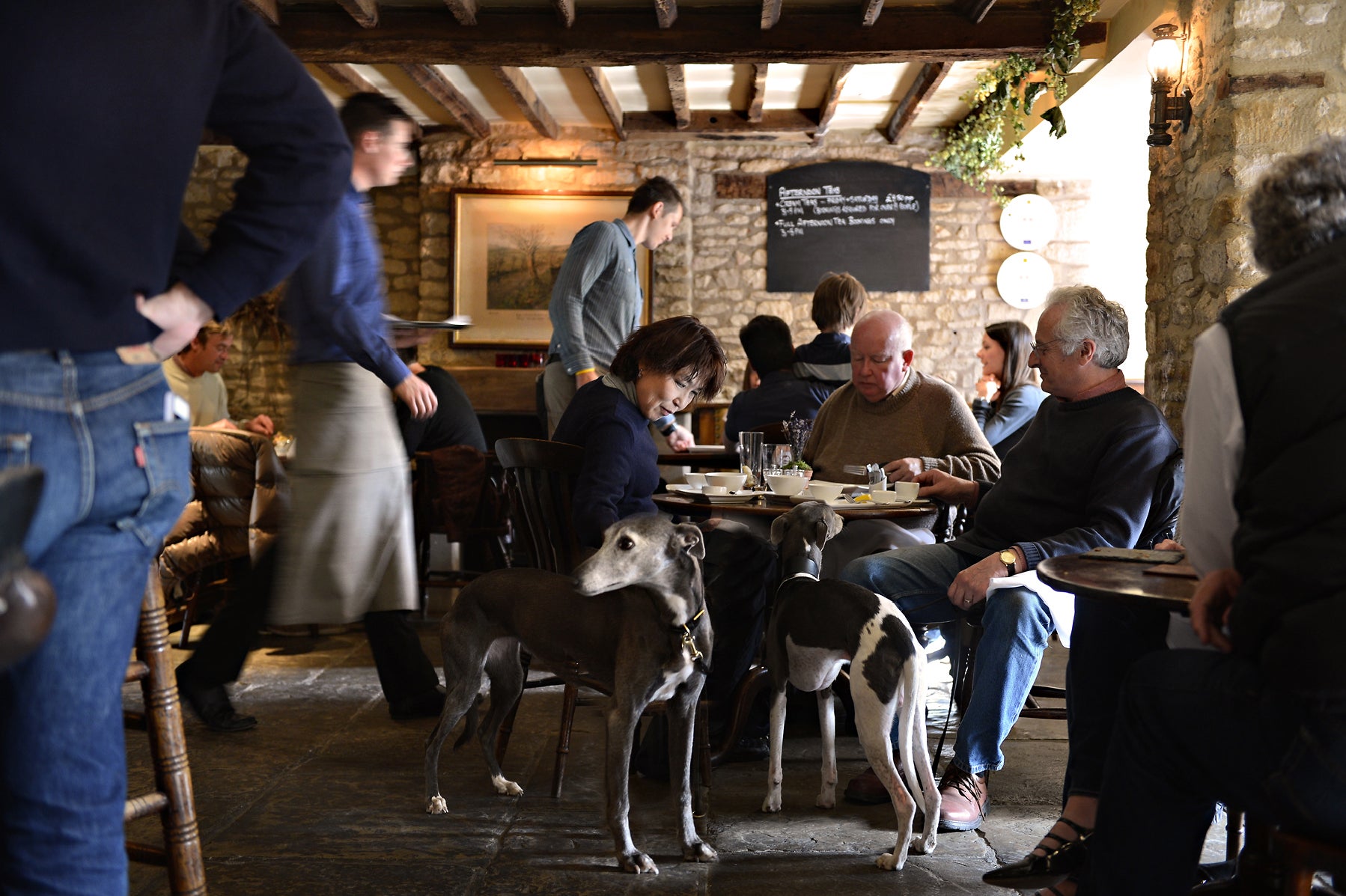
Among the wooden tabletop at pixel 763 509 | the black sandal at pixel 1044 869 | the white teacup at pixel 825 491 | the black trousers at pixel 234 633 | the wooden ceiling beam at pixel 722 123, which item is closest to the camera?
the black sandal at pixel 1044 869

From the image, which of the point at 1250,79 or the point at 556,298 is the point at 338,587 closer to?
the point at 556,298

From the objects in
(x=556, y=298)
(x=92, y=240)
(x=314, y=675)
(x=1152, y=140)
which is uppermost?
(x=1152, y=140)

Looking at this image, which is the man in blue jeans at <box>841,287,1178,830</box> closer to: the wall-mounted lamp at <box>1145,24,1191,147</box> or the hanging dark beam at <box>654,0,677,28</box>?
the wall-mounted lamp at <box>1145,24,1191,147</box>

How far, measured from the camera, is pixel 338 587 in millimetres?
2223

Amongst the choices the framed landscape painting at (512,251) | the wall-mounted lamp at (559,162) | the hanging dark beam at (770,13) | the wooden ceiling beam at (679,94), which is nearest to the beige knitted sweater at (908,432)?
the hanging dark beam at (770,13)

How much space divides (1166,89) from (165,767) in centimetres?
469

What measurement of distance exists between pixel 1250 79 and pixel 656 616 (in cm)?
339

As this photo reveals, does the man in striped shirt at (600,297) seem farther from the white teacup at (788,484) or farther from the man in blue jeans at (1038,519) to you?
the man in blue jeans at (1038,519)

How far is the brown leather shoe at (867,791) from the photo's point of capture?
2.84 m

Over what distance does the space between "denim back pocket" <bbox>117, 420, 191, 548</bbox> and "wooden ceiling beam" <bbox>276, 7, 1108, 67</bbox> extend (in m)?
5.27

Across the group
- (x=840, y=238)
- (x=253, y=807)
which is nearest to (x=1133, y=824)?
(x=253, y=807)

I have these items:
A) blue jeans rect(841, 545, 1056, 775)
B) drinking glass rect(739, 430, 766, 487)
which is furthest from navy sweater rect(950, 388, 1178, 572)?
drinking glass rect(739, 430, 766, 487)

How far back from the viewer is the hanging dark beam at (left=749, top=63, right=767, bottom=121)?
6.82 metres

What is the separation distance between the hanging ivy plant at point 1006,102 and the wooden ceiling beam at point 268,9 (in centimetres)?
400
